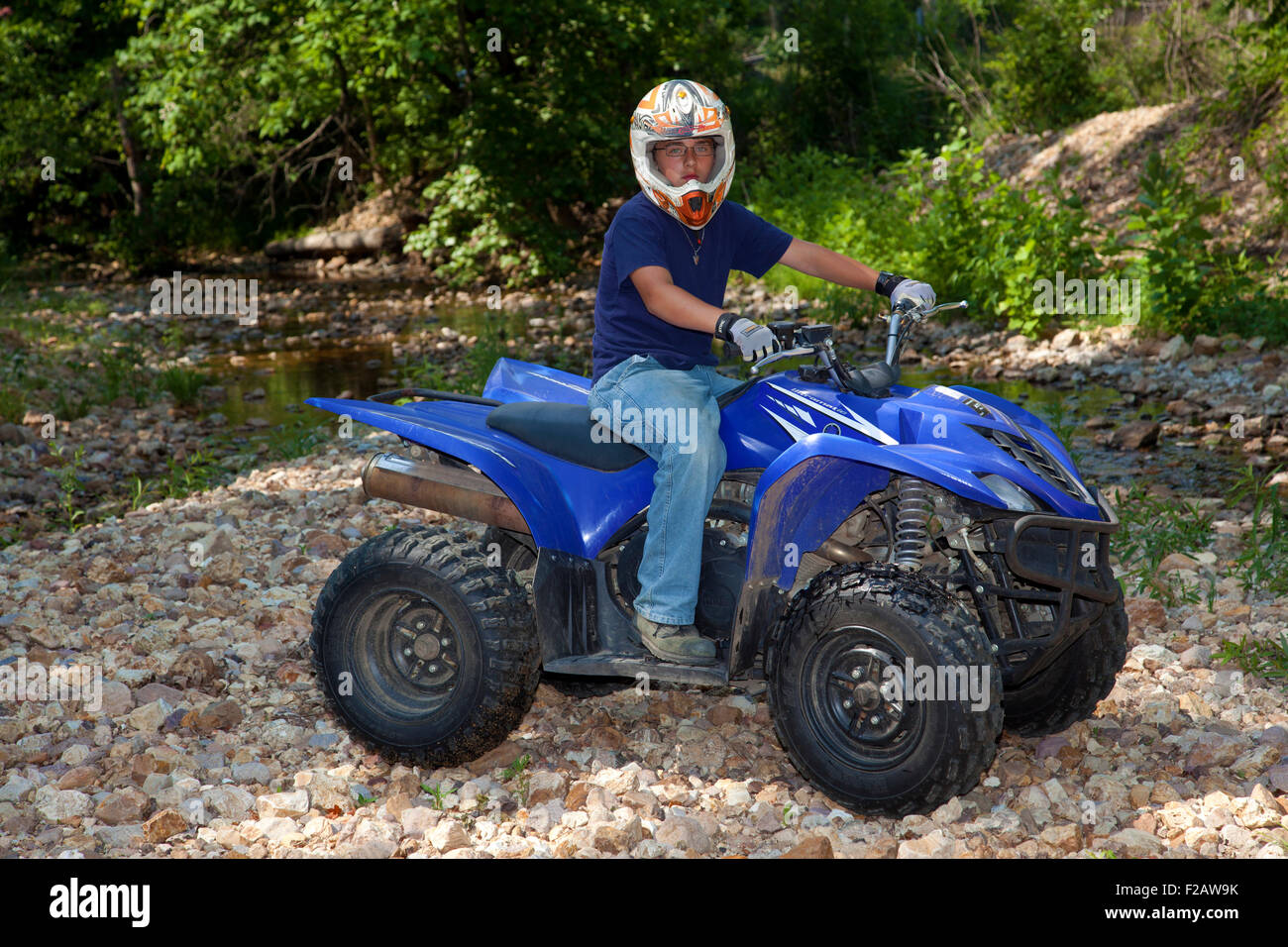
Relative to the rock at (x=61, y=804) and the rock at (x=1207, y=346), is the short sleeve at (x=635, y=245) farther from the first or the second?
the rock at (x=1207, y=346)

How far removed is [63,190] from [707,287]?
67.2 feet

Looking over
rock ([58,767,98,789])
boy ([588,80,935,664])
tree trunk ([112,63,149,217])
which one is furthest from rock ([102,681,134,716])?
tree trunk ([112,63,149,217])

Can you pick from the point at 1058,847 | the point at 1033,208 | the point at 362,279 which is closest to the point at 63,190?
the point at 362,279

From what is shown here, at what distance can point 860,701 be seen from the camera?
3.36 meters

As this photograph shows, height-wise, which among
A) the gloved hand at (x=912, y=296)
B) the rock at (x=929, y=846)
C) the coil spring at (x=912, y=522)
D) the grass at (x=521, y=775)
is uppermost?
the gloved hand at (x=912, y=296)

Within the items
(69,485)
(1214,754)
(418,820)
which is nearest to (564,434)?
(418,820)

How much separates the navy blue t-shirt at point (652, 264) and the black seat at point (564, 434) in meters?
0.23

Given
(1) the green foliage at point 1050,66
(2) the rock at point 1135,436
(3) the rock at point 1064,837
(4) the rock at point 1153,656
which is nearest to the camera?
(3) the rock at point 1064,837

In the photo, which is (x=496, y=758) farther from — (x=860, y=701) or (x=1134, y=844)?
(x=1134, y=844)

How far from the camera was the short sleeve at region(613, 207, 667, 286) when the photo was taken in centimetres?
384

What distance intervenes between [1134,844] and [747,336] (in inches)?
69.6

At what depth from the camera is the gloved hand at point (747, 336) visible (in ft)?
10.9

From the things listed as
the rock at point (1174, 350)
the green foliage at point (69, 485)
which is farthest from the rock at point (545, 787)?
the rock at point (1174, 350)

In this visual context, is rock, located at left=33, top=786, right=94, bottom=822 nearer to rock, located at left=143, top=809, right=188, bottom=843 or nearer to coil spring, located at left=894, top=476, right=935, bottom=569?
rock, located at left=143, top=809, right=188, bottom=843
